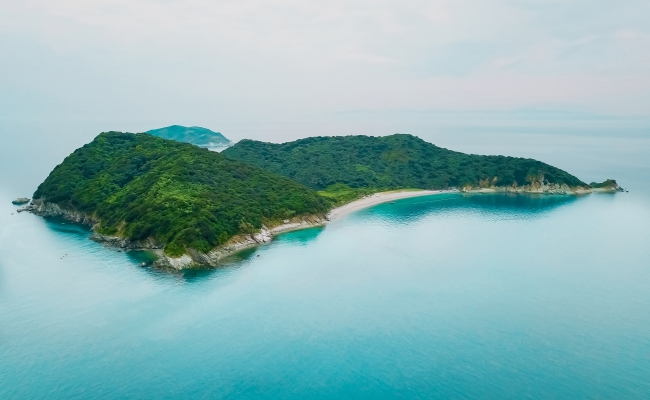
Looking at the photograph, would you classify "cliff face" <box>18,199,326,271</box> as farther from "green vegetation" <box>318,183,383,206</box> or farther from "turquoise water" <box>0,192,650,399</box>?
"green vegetation" <box>318,183,383,206</box>

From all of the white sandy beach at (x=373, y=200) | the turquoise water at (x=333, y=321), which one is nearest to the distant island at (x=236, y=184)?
the white sandy beach at (x=373, y=200)

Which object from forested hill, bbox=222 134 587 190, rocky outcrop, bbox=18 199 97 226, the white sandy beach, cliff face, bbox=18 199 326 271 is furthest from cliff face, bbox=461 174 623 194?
rocky outcrop, bbox=18 199 97 226

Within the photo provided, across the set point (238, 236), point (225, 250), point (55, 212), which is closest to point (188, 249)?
point (225, 250)

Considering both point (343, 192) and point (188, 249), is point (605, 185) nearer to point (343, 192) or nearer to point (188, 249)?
point (343, 192)

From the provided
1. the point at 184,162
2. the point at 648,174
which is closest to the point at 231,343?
the point at 184,162

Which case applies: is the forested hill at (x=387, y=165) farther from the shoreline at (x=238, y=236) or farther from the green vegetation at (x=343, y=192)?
the shoreline at (x=238, y=236)

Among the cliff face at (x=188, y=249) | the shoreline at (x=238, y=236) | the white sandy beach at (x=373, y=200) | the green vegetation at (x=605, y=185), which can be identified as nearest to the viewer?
the cliff face at (x=188, y=249)

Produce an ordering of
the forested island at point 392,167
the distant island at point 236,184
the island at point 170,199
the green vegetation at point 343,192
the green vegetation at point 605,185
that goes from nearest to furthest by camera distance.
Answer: the island at point 170,199
the distant island at point 236,184
the green vegetation at point 343,192
the forested island at point 392,167
the green vegetation at point 605,185
